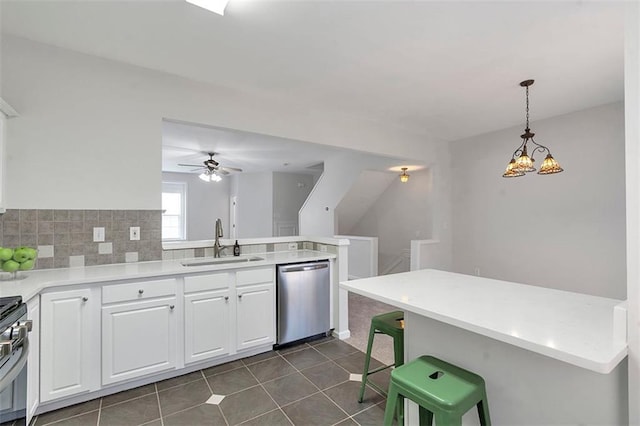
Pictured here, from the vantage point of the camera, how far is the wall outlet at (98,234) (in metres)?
2.36

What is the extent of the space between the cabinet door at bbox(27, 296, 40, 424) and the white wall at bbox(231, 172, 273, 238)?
5.65m

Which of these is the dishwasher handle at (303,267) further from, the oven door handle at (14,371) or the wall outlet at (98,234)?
the oven door handle at (14,371)

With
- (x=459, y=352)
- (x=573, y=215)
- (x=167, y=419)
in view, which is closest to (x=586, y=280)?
(x=573, y=215)

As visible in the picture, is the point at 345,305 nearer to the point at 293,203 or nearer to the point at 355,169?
the point at 355,169

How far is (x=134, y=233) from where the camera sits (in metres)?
2.51

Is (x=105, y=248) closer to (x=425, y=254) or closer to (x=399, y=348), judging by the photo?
(x=399, y=348)

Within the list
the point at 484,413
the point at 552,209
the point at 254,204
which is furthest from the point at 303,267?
the point at 254,204

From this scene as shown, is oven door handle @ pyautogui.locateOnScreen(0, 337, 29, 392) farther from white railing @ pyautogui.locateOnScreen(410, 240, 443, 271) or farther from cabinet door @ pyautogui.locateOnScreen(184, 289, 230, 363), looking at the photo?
white railing @ pyautogui.locateOnScreen(410, 240, 443, 271)

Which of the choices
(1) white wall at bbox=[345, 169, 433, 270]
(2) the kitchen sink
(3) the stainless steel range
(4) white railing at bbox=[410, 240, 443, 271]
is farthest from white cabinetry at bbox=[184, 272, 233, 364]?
(1) white wall at bbox=[345, 169, 433, 270]

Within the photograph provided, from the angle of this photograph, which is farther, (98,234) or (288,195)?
(288,195)

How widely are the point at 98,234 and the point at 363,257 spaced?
→ 440 cm

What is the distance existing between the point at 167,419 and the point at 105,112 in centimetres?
234

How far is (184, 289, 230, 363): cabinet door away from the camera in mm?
2377

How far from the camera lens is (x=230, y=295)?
258 cm
